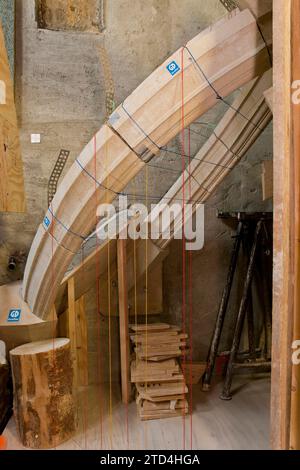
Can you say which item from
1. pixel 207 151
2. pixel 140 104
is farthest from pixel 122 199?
pixel 140 104

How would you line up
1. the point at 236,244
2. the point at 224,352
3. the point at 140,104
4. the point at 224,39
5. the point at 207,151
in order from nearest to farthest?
the point at 224,39, the point at 140,104, the point at 207,151, the point at 236,244, the point at 224,352

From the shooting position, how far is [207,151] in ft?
8.26

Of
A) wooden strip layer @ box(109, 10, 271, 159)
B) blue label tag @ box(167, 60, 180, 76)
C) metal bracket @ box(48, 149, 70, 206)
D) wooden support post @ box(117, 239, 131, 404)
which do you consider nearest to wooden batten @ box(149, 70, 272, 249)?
wooden support post @ box(117, 239, 131, 404)

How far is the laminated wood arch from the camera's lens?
65.1 inches

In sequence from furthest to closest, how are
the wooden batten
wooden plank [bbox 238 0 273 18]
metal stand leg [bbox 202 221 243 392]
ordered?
1. metal stand leg [bbox 202 221 243 392]
2. the wooden batten
3. wooden plank [bbox 238 0 273 18]

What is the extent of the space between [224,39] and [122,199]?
6.31 ft

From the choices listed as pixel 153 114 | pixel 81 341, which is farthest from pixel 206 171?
pixel 81 341

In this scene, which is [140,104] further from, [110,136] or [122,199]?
[122,199]

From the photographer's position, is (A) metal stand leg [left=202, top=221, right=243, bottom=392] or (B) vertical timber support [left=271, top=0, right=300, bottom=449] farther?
(A) metal stand leg [left=202, top=221, right=243, bottom=392]

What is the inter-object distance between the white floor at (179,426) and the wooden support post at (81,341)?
186 mm

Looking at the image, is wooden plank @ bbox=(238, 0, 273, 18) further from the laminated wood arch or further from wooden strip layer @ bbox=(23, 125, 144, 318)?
wooden strip layer @ bbox=(23, 125, 144, 318)

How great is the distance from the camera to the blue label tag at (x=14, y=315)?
8.81 feet

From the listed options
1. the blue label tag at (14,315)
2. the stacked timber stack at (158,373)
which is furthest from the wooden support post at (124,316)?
the blue label tag at (14,315)

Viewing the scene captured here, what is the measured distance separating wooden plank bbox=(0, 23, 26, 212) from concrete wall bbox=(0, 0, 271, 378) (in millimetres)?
1204
